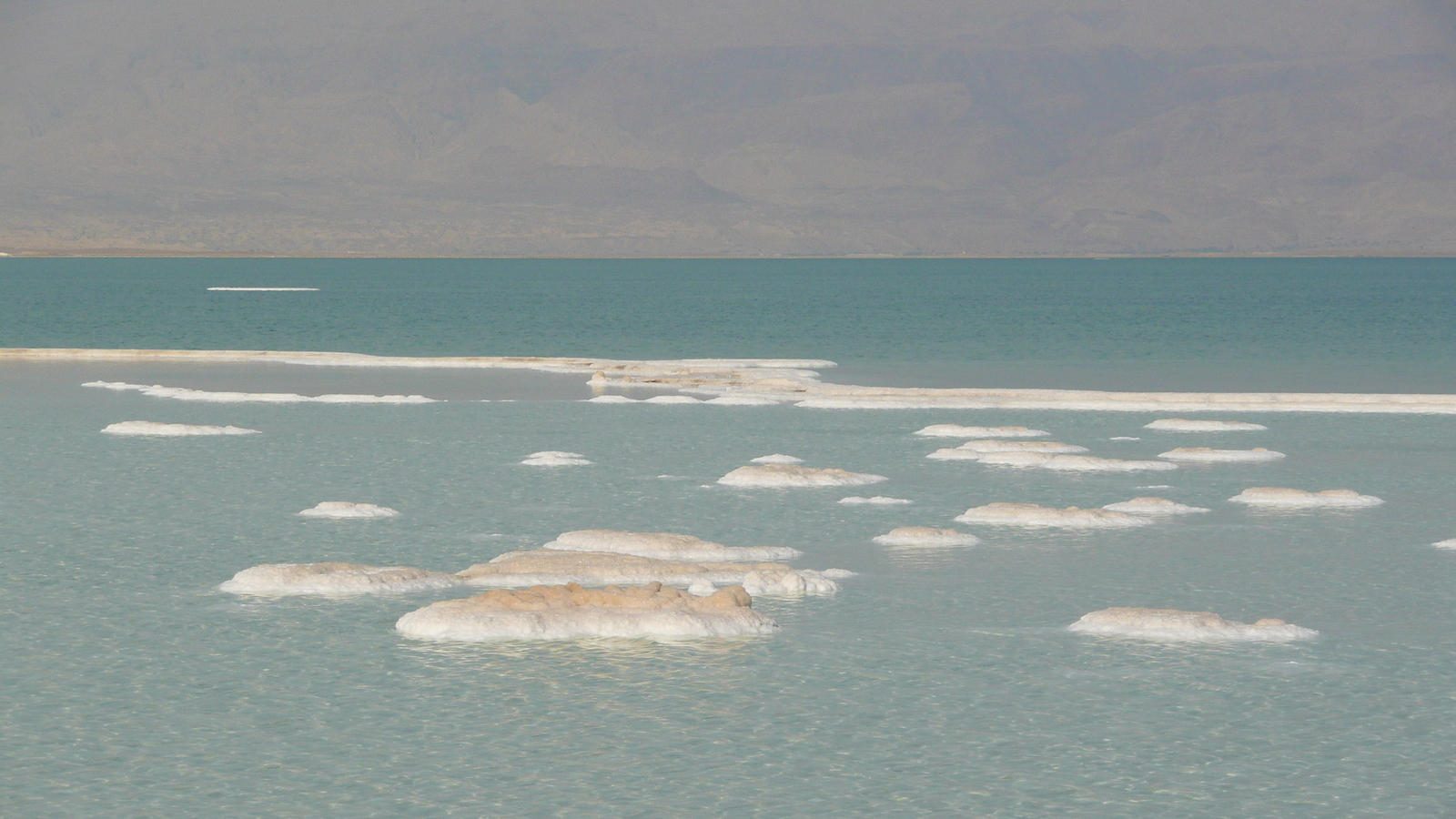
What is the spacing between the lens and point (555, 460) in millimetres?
33906

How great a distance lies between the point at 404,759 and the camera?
1509 cm

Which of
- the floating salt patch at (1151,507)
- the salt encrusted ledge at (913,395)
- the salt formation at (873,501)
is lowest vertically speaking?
the salt formation at (873,501)

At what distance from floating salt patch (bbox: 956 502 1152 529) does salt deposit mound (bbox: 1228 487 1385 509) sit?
9.38 ft

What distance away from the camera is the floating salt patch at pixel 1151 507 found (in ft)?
90.8

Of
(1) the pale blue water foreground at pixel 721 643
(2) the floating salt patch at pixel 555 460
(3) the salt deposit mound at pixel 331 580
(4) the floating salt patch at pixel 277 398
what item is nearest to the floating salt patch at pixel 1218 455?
(1) the pale blue water foreground at pixel 721 643

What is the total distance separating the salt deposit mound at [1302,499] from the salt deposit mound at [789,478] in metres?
6.11

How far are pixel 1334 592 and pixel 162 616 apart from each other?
43.6ft

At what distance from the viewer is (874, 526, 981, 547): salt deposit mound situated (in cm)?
2470

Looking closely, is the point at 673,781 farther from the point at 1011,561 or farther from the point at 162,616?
the point at 1011,561

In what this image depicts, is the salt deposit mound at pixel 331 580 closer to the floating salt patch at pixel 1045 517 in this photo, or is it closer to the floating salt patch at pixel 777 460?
the floating salt patch at pixel 1045 517

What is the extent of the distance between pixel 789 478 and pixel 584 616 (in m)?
11.9

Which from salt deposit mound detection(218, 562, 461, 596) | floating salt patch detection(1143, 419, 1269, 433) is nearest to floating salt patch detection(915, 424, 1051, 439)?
floating salt patch detection(1143, 419, 1269, 433)

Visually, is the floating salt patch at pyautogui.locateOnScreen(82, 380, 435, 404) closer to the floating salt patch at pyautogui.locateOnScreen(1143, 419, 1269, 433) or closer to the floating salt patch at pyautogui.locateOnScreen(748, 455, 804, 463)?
the floating salt patch at pyautogui.locateOnScreen(748, 455, 804, 463)

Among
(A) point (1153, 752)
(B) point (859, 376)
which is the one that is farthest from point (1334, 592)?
(B) point (859, 376)
